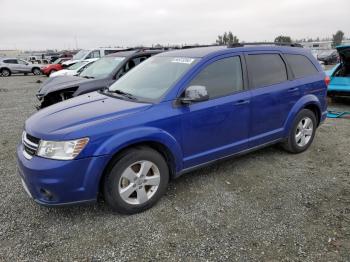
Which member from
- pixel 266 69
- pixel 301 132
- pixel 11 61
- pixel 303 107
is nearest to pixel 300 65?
pixel 303 107

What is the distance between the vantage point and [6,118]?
27.3 ft

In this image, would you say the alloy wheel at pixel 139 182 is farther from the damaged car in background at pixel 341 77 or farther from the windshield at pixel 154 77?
the damaged car in background at pixel 341 77

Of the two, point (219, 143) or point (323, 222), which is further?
point (219, 143)

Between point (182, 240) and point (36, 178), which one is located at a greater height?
point (36, 178)

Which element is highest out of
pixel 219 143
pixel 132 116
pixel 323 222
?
pixel 132 116

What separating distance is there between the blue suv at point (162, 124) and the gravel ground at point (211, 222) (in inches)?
13.2

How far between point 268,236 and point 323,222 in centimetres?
67

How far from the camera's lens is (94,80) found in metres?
7.18

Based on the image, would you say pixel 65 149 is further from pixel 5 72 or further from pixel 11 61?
pixel 11 61

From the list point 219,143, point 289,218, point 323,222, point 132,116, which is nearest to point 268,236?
point 289,218

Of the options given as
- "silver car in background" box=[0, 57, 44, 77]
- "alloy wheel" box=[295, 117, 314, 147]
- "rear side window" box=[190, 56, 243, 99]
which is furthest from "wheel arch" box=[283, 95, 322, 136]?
"silver car in background" box=[0, 57, 44, 77]

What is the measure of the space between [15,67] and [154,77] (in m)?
26.5

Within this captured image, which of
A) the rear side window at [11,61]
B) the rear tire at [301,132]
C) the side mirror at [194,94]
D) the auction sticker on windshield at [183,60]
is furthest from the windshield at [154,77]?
the rear side window at [11,61]

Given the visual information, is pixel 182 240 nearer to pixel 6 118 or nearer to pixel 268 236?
pixel 268 236
